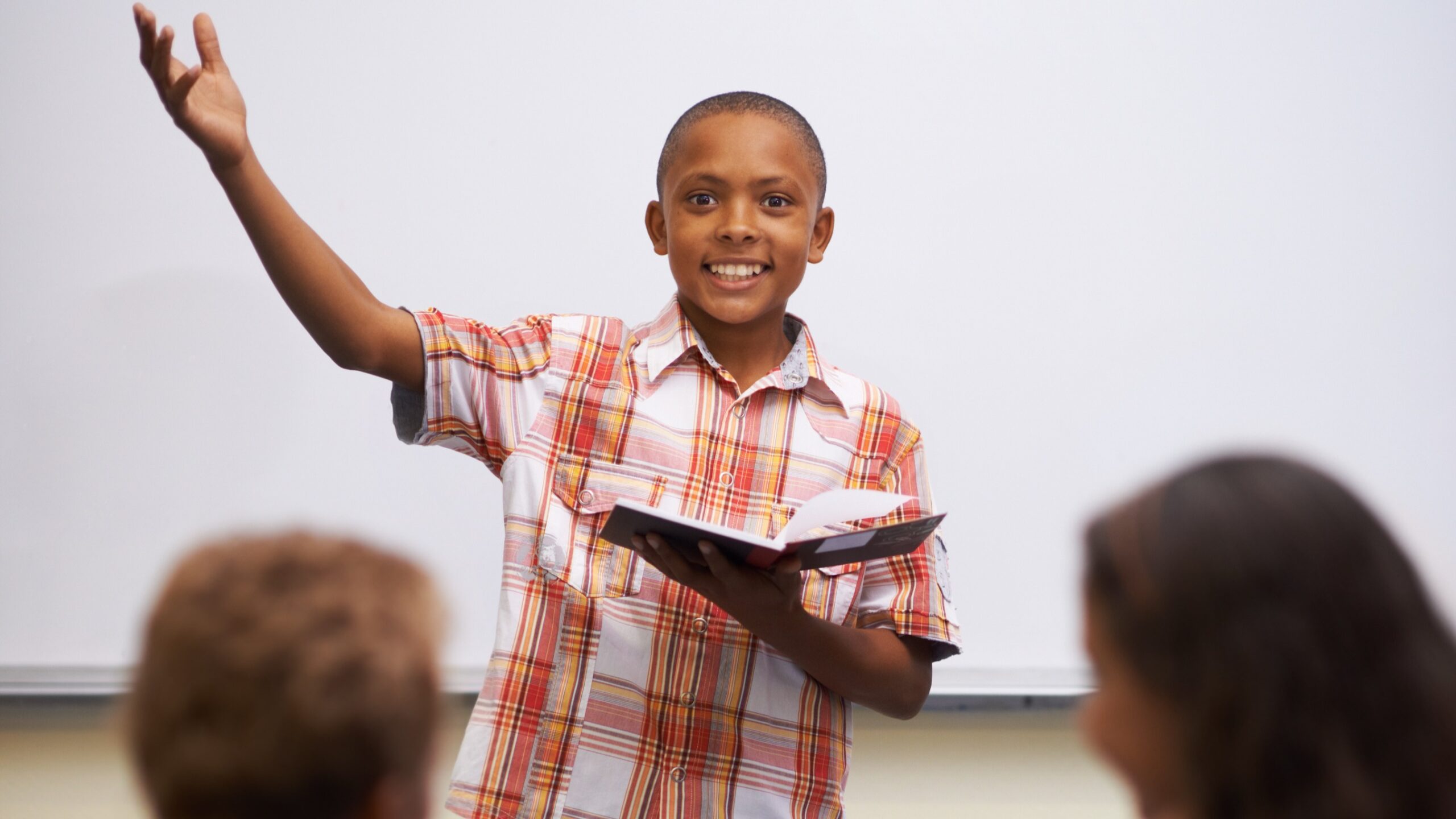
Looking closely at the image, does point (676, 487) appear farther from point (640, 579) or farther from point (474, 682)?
point (474, 682)

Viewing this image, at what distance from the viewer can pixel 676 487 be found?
1383mm

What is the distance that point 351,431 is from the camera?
2.08 metres

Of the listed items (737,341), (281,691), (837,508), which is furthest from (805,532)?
(281,691)

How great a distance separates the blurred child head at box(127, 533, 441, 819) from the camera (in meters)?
Answer: 0.67

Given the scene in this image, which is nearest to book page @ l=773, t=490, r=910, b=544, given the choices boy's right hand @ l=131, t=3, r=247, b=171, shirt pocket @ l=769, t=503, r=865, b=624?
shirt pocket @ l=769, t=503, r=865, b=624

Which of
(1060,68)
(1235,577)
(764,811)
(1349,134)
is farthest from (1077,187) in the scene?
(1235,577)

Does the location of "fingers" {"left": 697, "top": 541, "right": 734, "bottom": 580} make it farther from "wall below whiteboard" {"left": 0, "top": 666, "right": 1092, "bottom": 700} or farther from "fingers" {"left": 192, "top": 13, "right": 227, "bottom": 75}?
"wall below whiteboard" {"left": 0, "top": 666, "right": 1092, "bottom": 700}

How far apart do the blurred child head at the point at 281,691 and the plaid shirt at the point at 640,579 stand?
0.58 m

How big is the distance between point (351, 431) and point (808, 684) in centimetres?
107

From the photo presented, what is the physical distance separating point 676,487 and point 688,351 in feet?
0.59

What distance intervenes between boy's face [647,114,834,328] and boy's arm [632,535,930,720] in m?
0.36

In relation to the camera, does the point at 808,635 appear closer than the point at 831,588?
Yes

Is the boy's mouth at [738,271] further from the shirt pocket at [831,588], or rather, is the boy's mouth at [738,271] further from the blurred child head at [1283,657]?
the blurred child head at [1283,657]

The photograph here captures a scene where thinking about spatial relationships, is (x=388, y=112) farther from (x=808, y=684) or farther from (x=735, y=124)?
(x=808, y=684)
